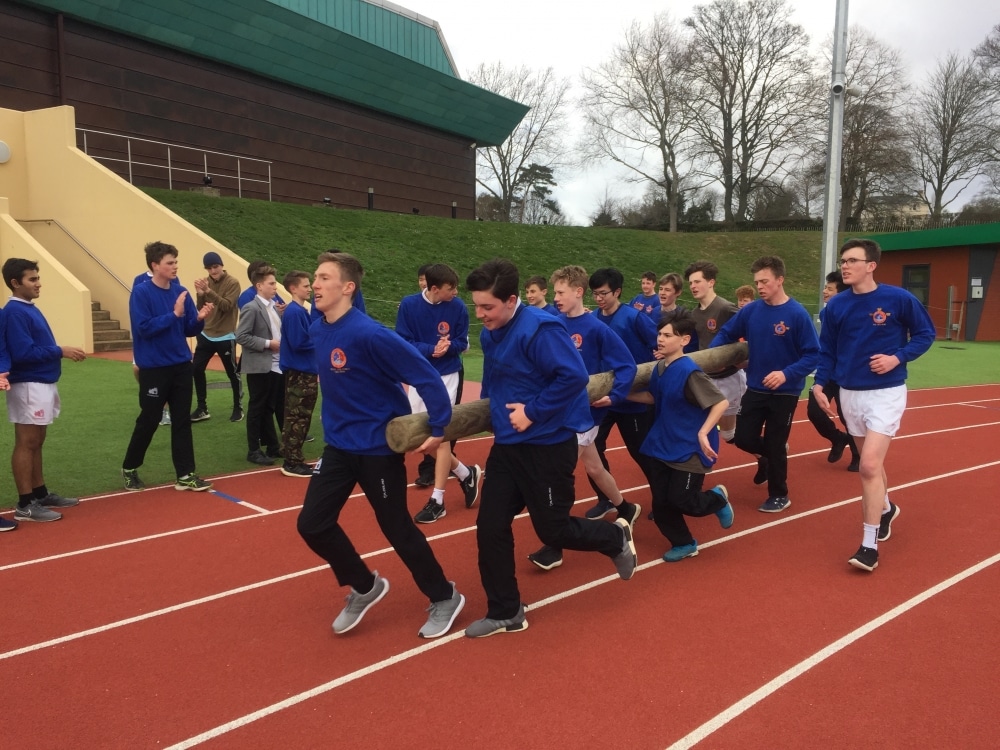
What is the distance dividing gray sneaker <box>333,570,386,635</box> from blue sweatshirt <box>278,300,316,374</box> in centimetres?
347

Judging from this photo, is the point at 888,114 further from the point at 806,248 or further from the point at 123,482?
the point at 123,482

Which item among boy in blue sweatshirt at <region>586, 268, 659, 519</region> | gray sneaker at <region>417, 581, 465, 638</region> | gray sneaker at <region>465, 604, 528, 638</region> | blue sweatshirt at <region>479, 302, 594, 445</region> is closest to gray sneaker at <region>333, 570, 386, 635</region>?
gray sneaker at <region>417, 581, 465, 638</region>

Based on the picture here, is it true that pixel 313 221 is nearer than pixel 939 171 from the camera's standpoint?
Yes

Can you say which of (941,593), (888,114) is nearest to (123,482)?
(941,593)

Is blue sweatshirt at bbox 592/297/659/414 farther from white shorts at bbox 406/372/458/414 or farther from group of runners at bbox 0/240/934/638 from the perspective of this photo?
white shorts at bbox 406/372/458/414

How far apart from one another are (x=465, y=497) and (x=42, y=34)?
2114 centimetres

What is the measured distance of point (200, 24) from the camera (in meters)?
23.6

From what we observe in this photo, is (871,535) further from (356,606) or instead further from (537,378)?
(356,606)

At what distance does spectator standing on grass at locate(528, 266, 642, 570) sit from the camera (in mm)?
5219

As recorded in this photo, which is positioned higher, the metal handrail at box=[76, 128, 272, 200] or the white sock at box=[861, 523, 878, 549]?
the metal handrail at box=[76, 128, 272, 200]

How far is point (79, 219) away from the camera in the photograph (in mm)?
17031

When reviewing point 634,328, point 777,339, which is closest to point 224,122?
point 634,328

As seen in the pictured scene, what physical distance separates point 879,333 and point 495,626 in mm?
3357

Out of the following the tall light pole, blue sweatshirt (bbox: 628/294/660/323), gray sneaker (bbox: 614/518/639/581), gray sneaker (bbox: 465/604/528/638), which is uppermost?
the tall light pole
